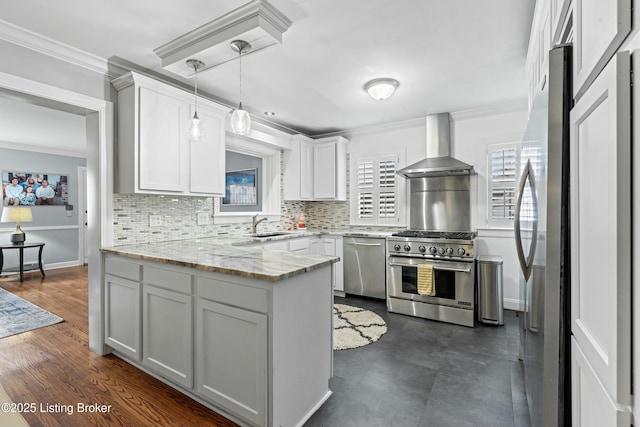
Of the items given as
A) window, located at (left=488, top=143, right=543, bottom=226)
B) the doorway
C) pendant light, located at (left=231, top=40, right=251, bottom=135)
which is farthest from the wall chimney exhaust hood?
window, located at (left=488, top=143, right=543, bottom=226)

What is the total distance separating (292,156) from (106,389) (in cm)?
344

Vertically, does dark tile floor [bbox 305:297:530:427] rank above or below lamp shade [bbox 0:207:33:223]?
below

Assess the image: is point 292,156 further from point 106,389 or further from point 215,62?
point 106,389

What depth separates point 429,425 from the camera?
1.83m

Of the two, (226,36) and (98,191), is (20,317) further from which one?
(226,36)

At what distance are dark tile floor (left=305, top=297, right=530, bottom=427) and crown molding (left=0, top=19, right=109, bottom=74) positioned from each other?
3.07 m

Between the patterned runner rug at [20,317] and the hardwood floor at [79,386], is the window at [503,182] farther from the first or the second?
the patterned runner rug at [20,317]

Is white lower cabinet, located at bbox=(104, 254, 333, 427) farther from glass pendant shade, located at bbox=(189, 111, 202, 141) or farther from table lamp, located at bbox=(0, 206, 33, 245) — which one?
table lamp, located at bbox=(0, 206, 33, 245)

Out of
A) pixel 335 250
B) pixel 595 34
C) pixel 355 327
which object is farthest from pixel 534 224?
pixel 335 250

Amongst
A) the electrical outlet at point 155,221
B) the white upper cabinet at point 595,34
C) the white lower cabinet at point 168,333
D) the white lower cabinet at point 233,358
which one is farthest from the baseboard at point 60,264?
the white upper cabinet at point 595,34

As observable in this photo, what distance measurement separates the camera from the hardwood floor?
1864mm

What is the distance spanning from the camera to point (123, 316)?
8.07ft

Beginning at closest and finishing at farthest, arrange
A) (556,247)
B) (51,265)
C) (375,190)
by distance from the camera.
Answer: (556,247) → (375,190) → (51,265)

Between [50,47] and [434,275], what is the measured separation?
12.9 ft
